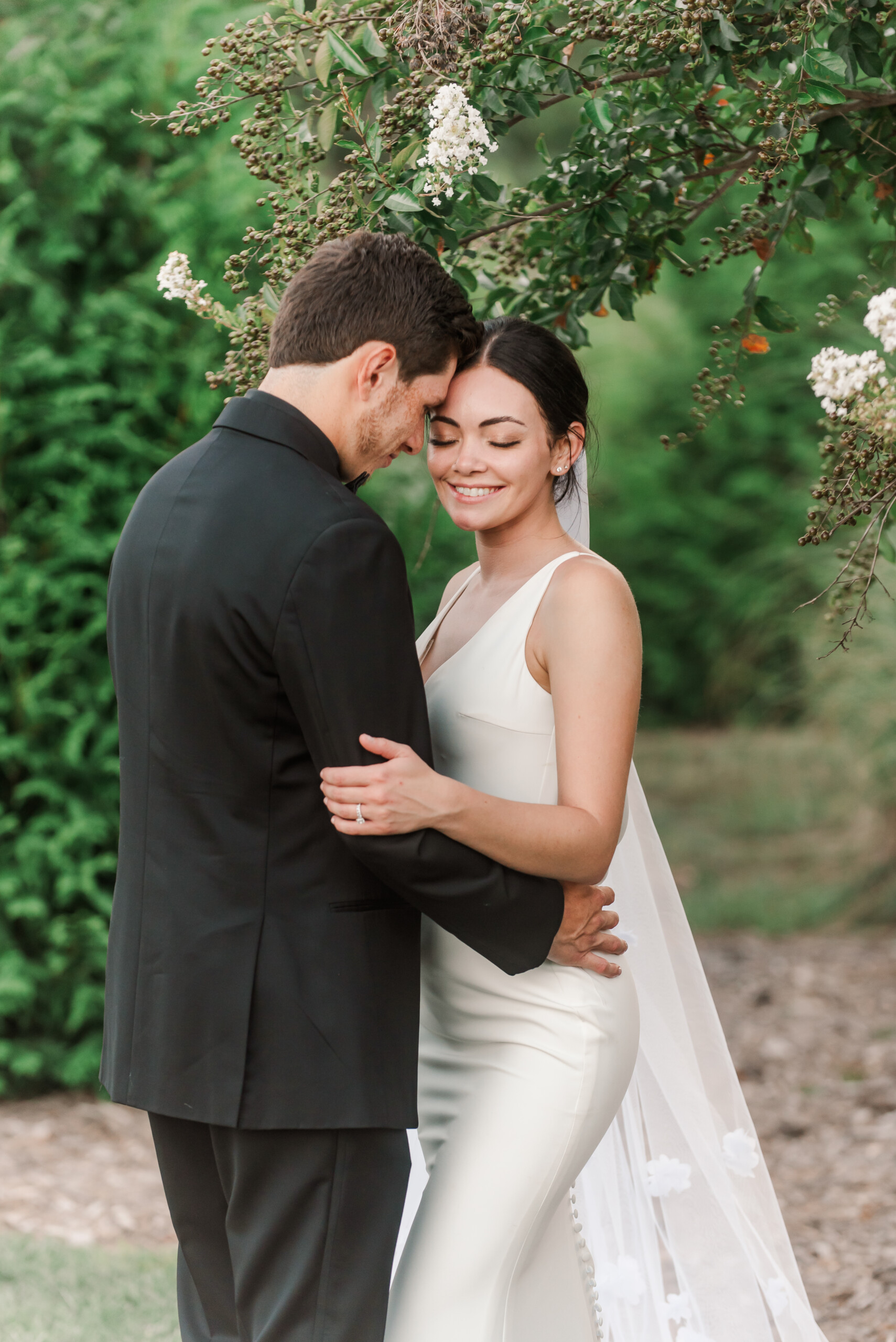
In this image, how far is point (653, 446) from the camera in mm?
12930

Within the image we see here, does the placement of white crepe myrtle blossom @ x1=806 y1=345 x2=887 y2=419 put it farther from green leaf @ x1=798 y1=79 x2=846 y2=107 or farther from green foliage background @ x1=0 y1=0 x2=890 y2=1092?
green foliage background @ x1=0 y1=0 x2=890 y2=1092

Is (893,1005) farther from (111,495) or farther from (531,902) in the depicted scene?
(531,902)

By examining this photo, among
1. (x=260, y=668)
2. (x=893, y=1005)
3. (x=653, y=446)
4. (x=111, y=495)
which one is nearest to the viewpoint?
(x=260, y=668)

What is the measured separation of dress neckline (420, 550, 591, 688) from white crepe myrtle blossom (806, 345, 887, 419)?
1.78 feet

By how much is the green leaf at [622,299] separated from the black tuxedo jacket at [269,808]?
1092mm

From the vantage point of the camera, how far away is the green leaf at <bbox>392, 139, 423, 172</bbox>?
2.30 m

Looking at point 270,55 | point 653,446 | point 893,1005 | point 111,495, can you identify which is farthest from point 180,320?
point 653,446

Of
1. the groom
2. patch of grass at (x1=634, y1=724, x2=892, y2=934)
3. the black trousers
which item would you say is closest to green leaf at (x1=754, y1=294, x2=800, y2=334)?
the groom

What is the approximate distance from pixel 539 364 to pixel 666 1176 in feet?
5.67

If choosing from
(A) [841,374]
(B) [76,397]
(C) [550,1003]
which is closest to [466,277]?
(A) [841,374]

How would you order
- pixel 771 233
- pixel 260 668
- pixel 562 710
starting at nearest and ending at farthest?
pixel 260 668, pixel 562 710, pixel 771 233

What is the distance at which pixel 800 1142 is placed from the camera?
5.04 metres

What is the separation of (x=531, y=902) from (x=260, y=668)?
1.85 feet

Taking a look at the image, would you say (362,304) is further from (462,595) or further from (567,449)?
(462,595)
